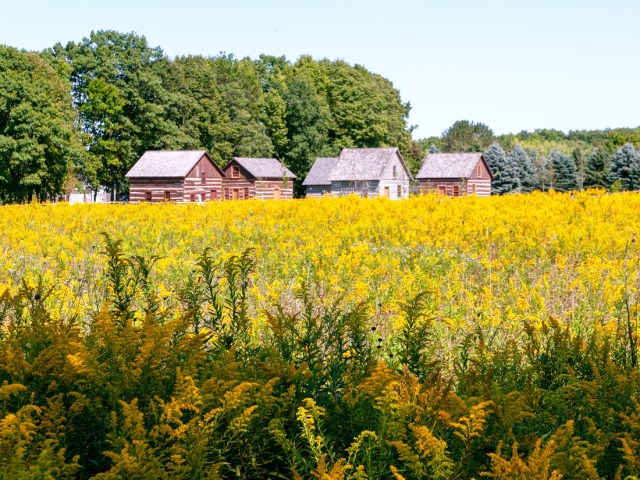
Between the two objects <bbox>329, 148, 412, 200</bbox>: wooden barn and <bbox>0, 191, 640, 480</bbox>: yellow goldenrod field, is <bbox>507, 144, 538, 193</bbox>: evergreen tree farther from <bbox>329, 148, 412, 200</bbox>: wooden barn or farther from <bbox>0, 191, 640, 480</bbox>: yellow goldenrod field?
<bbox>0, 191, 640, 480</bbox>: yellow goldenrod field

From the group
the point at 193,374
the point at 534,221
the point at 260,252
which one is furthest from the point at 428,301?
the point at 534,221

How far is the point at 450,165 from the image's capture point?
227 ft

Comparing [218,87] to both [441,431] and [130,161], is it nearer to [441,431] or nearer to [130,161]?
[130,161]

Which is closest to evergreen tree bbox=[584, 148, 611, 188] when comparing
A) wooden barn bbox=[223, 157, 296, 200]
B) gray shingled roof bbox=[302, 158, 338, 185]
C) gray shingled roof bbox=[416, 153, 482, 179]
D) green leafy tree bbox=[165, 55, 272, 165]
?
gray shingled roof bbox=[416, 153, 482, 179]

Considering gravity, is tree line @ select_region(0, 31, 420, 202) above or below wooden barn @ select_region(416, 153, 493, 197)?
above

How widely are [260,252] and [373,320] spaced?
4.13 m

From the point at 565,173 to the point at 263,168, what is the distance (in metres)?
33.8

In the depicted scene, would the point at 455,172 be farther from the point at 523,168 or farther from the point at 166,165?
the point at 166,165

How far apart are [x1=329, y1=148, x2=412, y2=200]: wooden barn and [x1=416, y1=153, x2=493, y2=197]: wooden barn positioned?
5.34 metres

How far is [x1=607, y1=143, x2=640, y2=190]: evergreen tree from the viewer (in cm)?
7006

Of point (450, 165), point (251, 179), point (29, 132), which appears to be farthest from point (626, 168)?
point (29, 132)

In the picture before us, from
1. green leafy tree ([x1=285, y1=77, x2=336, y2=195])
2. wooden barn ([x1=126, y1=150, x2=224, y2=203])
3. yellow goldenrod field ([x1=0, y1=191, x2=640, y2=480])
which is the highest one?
green leafy tree ([x1=285, y1=77, x2=336, y2=195])

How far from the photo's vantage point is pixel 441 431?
9.02ft

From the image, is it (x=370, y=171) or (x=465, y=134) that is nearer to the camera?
(x=370, y=171)
